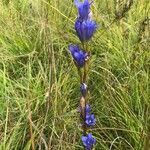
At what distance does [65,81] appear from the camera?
2229 mm

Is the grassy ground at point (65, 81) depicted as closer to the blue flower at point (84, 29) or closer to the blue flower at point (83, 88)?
the blue flower at point (83, 88)

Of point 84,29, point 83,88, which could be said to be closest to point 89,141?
point 83,88

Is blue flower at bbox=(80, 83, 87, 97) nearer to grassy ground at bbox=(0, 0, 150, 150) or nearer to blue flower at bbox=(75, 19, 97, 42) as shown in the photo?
blue flower at bbox=(75, 19, 97, 42)

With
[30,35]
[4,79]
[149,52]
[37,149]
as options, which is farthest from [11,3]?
[37,149]

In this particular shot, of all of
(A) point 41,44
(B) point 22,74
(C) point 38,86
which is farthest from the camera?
(A) point 41,44

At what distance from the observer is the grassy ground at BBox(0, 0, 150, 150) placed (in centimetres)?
195

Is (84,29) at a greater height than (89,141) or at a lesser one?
greater

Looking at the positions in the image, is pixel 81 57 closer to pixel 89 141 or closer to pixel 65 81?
pixel 89 141

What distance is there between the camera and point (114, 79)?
7.16 ft

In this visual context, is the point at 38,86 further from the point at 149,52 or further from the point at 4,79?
the point at 149,52

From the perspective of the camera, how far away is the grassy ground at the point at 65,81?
1.95 metres

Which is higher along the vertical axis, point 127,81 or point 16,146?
point 127,81

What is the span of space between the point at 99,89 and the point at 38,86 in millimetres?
325

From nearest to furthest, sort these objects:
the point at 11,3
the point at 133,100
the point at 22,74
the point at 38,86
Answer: the point at 133,100, the point at 38,86, the point at 22,74, the point at 11,3
